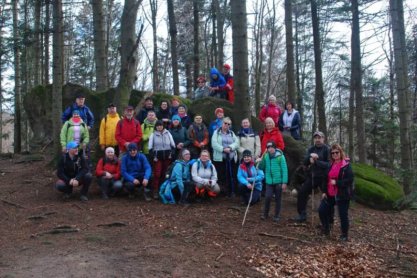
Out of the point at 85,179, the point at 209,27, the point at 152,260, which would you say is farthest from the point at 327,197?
the point at 209,27

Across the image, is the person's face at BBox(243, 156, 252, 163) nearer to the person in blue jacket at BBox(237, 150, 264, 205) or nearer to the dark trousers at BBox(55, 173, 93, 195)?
the person in blue jacket at BBox(237, 150, 264, 205)

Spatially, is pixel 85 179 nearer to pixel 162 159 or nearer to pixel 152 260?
pixel 162 159

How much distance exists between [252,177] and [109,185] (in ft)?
10.9

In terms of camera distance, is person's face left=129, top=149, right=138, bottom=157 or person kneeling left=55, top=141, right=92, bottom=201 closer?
person kneeling left=55, top=141, right=92, bottom=201

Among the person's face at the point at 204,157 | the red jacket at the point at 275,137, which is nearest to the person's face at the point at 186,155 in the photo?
the person's face at the point at 204,157

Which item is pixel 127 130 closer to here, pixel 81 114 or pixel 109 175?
pixel 109 175

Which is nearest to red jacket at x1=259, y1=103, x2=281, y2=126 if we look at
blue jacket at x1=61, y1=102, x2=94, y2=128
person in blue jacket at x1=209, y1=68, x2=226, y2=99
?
person in blue jacket at x1=209, y1=68, x2=226, y2=99

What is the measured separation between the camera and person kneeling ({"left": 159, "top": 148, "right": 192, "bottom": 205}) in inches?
369

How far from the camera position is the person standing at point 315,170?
844 centimetres

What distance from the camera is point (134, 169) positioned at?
9.57 m

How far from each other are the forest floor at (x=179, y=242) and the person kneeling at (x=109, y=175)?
0.99 ft

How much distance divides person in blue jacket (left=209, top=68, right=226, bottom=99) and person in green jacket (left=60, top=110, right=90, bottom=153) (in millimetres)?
4430

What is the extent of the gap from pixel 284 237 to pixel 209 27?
25.4 m

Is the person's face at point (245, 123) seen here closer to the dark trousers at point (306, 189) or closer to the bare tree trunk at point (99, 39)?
the dark trousers at point (306, 189)
